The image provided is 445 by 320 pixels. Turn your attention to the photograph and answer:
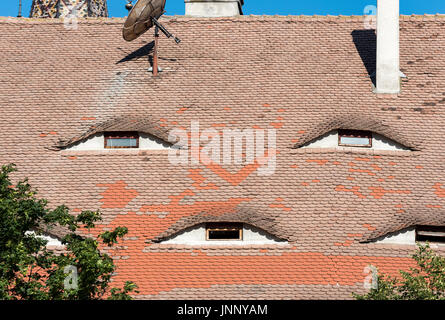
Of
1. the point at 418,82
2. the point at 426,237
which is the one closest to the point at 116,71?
the point at 418,82

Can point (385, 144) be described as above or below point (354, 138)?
below

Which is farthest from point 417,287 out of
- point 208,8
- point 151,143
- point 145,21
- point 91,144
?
point 208,8

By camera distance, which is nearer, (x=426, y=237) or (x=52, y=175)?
(x=426, y=237)

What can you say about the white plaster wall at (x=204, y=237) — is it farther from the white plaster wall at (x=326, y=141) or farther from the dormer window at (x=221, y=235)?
the white plaster wall at (x=326, y=141)

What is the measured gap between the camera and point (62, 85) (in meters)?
25.6

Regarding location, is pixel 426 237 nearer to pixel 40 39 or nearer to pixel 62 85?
pixel 62 85

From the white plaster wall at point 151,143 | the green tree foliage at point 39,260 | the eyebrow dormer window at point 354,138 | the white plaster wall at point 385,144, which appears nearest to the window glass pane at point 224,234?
the white plaster wall at point 151,143

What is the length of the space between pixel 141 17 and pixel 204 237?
26.8ft

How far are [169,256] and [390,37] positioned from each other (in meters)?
10.3

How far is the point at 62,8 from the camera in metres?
36.9

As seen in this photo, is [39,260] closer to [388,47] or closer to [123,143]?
[123,143]

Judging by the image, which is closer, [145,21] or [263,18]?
[145,21]

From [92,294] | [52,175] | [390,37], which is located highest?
[390,37]

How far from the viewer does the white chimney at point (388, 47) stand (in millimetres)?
24922
